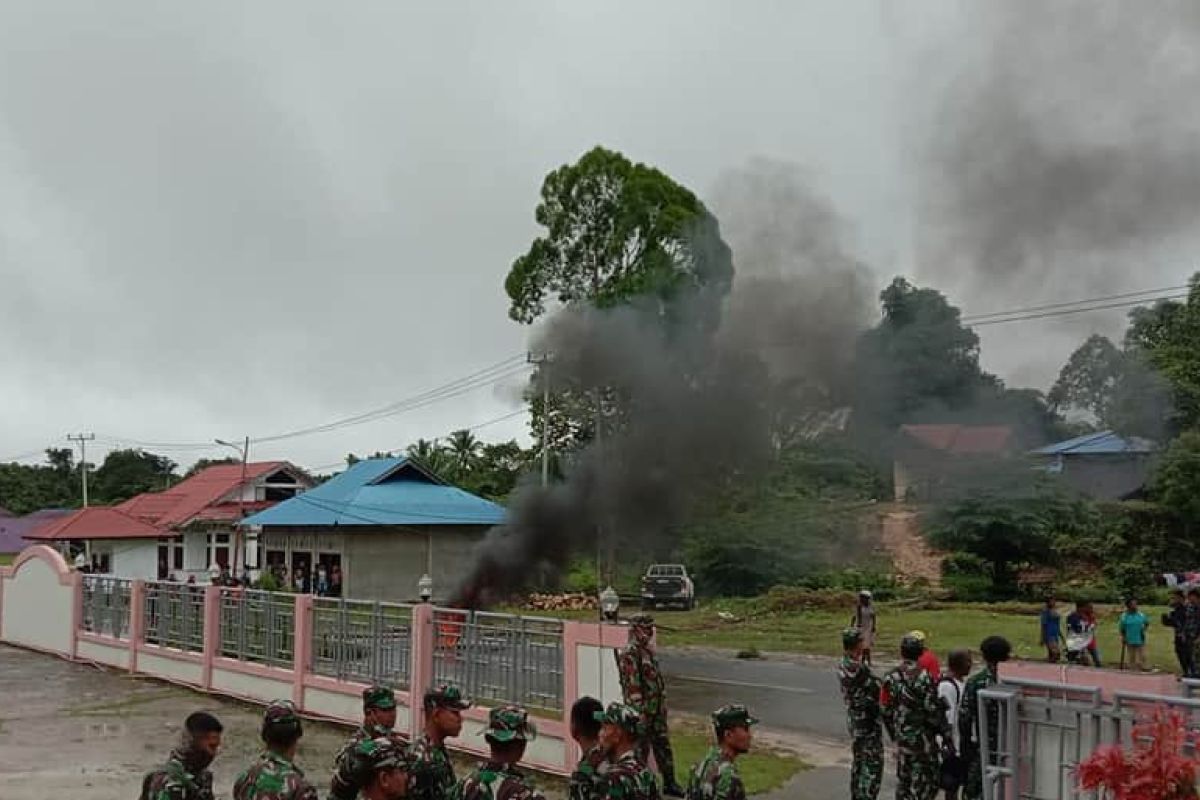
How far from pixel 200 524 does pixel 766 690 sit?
3119cm

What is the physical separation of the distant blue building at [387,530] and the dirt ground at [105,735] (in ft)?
48.7

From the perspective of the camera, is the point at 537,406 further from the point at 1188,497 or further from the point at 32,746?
the point at 32,746

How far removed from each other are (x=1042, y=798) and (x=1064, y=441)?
2393 cm

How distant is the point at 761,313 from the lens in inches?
798

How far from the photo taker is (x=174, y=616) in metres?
16.3

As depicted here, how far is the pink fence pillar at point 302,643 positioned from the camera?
43.3 feet

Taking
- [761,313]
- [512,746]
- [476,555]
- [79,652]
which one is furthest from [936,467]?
[512,746]

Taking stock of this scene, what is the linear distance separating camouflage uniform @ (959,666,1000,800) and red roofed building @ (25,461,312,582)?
34.3m

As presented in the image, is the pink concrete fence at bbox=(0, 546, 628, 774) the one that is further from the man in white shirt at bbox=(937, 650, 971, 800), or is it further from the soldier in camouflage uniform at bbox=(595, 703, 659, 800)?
the soldier in camouflage uniform at bbox=(595, 703, 659, 800)

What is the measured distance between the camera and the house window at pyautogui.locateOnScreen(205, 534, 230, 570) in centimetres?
4250

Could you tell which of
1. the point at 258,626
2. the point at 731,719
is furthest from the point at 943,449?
the point at 731,719

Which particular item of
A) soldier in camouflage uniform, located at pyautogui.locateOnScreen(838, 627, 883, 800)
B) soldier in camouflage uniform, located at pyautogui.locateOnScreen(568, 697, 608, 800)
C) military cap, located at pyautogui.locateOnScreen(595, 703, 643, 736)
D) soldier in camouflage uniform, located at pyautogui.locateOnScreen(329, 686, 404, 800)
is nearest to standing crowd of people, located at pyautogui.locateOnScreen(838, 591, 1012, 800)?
soldier in camouflage uniform, located at pyautogui.locateOnScreen(838, 627, 883, 800)

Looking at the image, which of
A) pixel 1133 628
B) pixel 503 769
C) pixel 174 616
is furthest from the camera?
pixel 174 616

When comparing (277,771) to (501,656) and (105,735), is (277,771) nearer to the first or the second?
(501,656)
